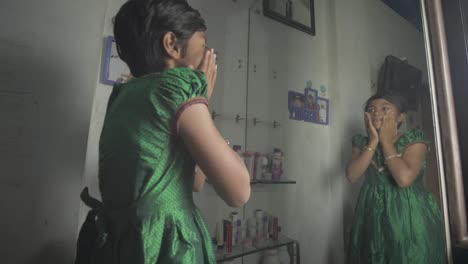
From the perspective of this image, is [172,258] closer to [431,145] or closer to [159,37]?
[159,37]

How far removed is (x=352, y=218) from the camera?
104 centimetres

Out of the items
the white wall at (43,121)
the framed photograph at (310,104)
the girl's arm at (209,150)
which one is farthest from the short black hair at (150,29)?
the framed photograph at (310,104)

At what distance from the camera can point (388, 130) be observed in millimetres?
926

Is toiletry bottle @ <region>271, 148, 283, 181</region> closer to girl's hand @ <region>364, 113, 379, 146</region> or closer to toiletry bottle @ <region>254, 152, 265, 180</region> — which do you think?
toiletry bottle @ <region>254, 152, 265, 180</region>

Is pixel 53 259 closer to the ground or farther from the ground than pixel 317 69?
closer to the ground

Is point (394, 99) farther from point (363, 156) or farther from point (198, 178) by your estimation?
point (198, 178)

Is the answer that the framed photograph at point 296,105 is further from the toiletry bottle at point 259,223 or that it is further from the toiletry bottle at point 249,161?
the toiletry bottle at point 259,223

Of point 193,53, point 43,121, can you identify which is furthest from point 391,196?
point 43,121

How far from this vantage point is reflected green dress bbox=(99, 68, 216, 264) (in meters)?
0.39

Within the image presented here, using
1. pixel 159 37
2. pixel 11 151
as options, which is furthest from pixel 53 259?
pixel 159 37

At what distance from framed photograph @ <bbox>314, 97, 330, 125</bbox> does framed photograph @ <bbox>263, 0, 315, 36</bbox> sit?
0.37m

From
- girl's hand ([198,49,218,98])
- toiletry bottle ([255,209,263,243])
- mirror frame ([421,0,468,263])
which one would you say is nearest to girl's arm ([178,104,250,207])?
girl's hand ([198,49,218,98])

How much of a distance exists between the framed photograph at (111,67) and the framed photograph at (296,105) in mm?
774

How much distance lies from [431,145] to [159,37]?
723mm
